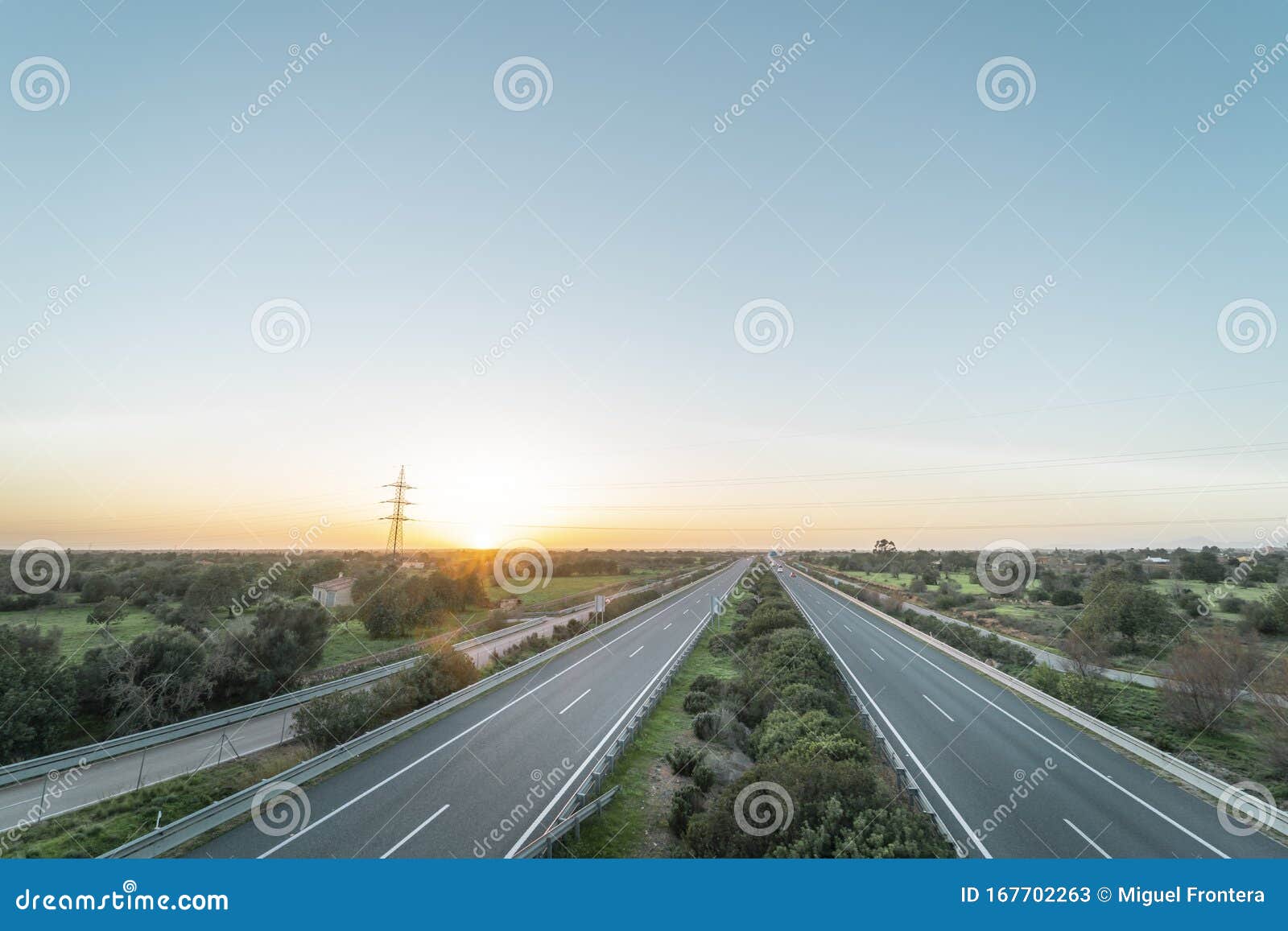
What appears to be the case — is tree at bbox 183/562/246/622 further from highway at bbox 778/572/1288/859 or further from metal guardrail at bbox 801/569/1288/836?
metal guardrail at bbox 801/569/1288/836

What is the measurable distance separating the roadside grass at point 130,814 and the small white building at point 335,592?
29942 millimetres

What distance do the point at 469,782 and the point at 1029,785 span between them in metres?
15.5

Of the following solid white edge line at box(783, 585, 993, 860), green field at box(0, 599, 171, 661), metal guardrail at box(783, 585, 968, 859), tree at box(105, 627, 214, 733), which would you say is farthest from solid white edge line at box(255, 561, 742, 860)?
green field at box(0, 599, 171, 661)

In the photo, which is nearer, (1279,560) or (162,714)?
(162,714)

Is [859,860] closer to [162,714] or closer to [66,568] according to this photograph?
[162,714]

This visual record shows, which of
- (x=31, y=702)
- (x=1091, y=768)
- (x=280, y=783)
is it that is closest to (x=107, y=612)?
(x=31, y=702)

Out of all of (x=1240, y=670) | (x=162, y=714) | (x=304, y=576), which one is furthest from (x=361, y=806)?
(x=304, y=576)

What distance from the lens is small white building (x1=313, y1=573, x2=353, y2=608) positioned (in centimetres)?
4262

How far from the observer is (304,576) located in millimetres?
53719

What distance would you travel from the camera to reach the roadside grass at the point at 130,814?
11242 millimetres

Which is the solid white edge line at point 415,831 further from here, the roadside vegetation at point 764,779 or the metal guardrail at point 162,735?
the metal guardrail at point 162,735

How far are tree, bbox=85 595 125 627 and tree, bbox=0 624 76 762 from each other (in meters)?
20.9

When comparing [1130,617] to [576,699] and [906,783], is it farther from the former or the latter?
[576,699]

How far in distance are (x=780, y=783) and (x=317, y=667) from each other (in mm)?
26712
